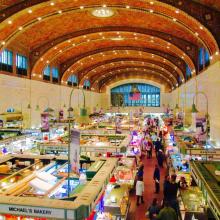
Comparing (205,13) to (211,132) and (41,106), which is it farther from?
(41,106)

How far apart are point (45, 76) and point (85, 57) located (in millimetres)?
3973

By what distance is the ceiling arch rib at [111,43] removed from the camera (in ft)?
61.4

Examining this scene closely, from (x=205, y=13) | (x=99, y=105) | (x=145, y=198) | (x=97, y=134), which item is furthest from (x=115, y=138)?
(x=99, y=105)

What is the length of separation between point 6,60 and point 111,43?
850 centimetres

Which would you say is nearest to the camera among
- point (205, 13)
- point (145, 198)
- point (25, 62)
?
point (145, 198)

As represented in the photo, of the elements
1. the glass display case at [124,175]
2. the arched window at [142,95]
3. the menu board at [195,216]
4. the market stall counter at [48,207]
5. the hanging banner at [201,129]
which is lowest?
the menu board at [195,216]

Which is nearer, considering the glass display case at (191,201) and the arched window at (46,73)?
the glass display case at (191,201)

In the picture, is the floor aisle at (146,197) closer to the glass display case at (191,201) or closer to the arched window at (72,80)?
the glass display case at (191,201)

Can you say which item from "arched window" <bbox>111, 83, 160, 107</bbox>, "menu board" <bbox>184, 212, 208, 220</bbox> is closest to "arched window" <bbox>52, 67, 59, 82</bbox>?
"arched window" <bbox>111, 83, 160, 107</bbox>

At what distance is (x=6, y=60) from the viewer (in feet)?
56.8

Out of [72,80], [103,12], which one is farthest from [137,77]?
[103,12]

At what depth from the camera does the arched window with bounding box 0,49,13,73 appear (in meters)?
16.8

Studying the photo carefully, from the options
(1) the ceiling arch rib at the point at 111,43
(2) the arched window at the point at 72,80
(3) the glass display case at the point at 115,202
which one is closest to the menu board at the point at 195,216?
(3) the glass display case at the point at 115,202

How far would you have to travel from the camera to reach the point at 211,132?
13242mm
